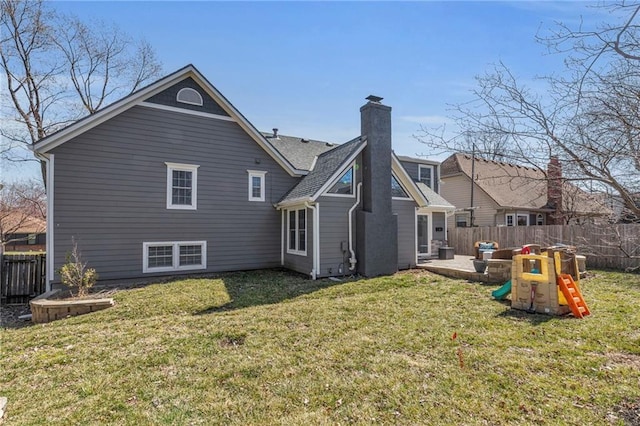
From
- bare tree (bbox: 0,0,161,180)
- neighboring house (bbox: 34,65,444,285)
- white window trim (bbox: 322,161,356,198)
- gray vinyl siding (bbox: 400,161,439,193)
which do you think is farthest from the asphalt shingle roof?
bare tree (bbox: 0,0,161,180)

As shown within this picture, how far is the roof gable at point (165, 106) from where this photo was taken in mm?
9016

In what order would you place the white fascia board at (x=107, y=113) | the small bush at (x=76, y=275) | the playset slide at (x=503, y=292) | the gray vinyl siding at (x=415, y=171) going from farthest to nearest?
the gray vinyl siding at (x=415, y=171) → the white fascia board at (x=107, y=113) → the small bush at (x=76, y=275) → the playset slide at (x=503, y=292)

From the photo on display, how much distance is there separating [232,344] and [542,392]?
3.92 meters

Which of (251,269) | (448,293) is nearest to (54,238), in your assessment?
(251,269)

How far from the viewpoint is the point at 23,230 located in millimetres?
27109

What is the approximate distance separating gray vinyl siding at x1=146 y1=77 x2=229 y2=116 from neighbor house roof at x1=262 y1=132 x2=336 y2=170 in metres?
2.88

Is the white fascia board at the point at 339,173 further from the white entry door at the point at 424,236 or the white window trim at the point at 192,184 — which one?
the white entry door at the point at 424,236

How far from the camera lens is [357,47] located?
5266 millimetres

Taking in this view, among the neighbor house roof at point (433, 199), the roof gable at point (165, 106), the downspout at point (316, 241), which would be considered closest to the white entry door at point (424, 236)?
the neighbor house roof at point (433, 199)

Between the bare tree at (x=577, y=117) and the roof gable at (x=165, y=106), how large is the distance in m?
9.57

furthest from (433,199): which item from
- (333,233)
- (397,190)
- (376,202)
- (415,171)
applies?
(333,233)

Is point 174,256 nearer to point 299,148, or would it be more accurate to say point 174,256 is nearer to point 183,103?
point 183,103

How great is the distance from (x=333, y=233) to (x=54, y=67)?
59.7 ft

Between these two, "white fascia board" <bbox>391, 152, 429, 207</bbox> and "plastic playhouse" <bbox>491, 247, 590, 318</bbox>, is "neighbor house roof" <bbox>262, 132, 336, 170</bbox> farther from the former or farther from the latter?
"plastic playhouse" <bbox>491, 247, 590, 318</bbox>
